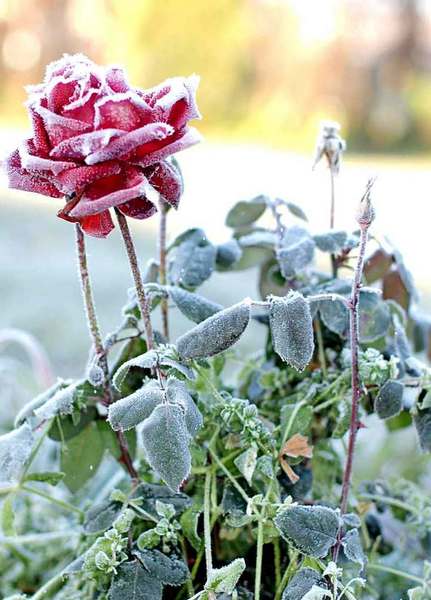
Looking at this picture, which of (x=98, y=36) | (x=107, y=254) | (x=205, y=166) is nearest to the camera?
(x=107, y=254)

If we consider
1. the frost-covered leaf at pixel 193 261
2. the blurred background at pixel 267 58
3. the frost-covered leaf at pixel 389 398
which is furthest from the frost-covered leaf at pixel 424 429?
the blurred background at pixel 267 58

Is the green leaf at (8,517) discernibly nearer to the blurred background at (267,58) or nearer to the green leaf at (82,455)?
the green leaf at (82,455)

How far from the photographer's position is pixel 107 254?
169cm

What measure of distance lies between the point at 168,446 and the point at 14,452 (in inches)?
3.3

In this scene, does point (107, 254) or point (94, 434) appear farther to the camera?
point (107, 254)

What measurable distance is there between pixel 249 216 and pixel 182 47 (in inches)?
180

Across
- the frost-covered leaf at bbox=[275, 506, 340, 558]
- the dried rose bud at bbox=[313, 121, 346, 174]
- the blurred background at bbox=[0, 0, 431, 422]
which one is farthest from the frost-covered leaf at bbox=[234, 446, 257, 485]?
the blurred background at bbox=[0, 0, 431, 422]

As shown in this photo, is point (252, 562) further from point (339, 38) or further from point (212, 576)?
point (339, 38)

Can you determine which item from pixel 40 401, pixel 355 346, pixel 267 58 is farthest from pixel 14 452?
pixel 267 58

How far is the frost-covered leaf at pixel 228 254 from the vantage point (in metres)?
0.43

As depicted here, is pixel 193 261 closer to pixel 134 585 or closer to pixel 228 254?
pixel 228 254

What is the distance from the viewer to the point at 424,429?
14.7 inches

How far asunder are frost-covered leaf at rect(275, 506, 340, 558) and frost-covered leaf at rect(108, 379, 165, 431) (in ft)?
0.21

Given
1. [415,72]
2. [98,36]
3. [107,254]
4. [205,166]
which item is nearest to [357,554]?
[107,254]
